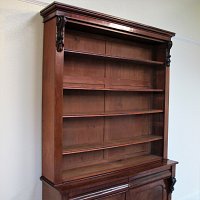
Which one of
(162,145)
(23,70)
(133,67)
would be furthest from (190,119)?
(23,70)

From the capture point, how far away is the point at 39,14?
218cm

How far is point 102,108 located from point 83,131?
1.09 ft

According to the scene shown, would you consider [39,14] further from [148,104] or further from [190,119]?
[190,119]

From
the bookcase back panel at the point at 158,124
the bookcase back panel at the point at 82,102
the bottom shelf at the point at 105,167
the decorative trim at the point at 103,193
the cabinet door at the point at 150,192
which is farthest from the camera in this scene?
the bookcase back panel at the point at 158,124

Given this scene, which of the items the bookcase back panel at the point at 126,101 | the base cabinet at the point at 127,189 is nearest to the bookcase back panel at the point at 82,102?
the bookcase back panel at the point at 126,101

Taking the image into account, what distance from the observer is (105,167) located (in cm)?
249

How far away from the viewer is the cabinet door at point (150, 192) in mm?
2473

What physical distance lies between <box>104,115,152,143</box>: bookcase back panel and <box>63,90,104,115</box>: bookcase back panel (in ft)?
0.73

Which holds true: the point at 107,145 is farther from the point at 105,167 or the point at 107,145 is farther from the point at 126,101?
the point at 126,101

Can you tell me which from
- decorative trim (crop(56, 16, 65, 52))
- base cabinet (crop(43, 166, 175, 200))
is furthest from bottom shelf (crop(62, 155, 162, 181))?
decorative trim (crop(56, 16, 65, 52))

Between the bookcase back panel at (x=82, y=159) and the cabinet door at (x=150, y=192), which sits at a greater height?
the bookcase back panel at (x=82, y=159)

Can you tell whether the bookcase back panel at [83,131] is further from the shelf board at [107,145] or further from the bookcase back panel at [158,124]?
the bookcase back panel at [158,124]

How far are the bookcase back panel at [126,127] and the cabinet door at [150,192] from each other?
1.80ft

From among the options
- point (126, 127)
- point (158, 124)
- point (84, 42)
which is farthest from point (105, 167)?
point (84, 42)
